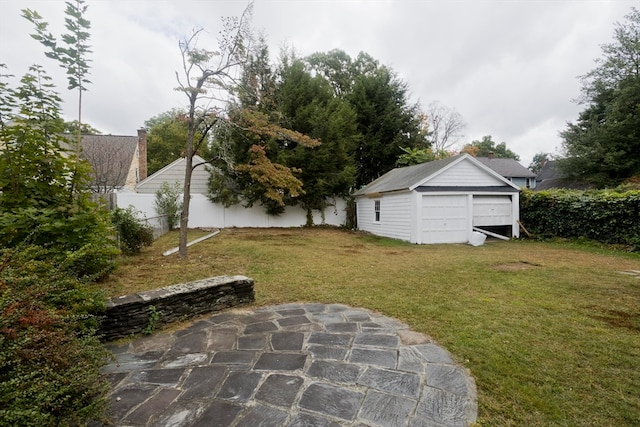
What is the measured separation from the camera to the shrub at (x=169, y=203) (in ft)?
42.8

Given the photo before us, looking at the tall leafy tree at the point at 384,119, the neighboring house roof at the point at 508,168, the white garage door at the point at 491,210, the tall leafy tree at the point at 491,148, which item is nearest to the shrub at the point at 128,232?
the white garage door at the point at 491,210

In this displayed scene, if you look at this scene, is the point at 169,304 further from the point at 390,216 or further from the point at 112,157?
the point at 112,157

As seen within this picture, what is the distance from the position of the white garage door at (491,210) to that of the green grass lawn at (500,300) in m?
2.65

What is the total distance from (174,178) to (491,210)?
15.4m

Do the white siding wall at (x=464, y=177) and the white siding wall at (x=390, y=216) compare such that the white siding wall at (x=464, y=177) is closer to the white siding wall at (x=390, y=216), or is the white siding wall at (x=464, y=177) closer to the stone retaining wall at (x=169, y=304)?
the white siding wall at (x=390, y=216)

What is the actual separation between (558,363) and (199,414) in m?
3.01

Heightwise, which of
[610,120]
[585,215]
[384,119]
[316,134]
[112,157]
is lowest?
[585,215]

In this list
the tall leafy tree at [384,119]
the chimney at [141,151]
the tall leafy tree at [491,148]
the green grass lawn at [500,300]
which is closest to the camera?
the green grass lawn at [500,300]

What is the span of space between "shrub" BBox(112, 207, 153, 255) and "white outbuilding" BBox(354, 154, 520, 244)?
29.2 ft

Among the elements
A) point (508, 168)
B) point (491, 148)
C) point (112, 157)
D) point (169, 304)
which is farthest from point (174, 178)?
point (491, 148)

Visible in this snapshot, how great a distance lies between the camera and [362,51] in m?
25.0

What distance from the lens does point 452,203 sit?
11.4 metres

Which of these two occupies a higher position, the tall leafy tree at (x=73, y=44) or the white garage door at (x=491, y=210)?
the tall leafy tree at (x=73, y=44)

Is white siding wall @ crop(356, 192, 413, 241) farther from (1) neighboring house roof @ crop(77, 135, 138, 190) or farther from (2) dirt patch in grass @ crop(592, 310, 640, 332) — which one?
(1) neighboring house roof @ crop(77, 135, 138, 190)
